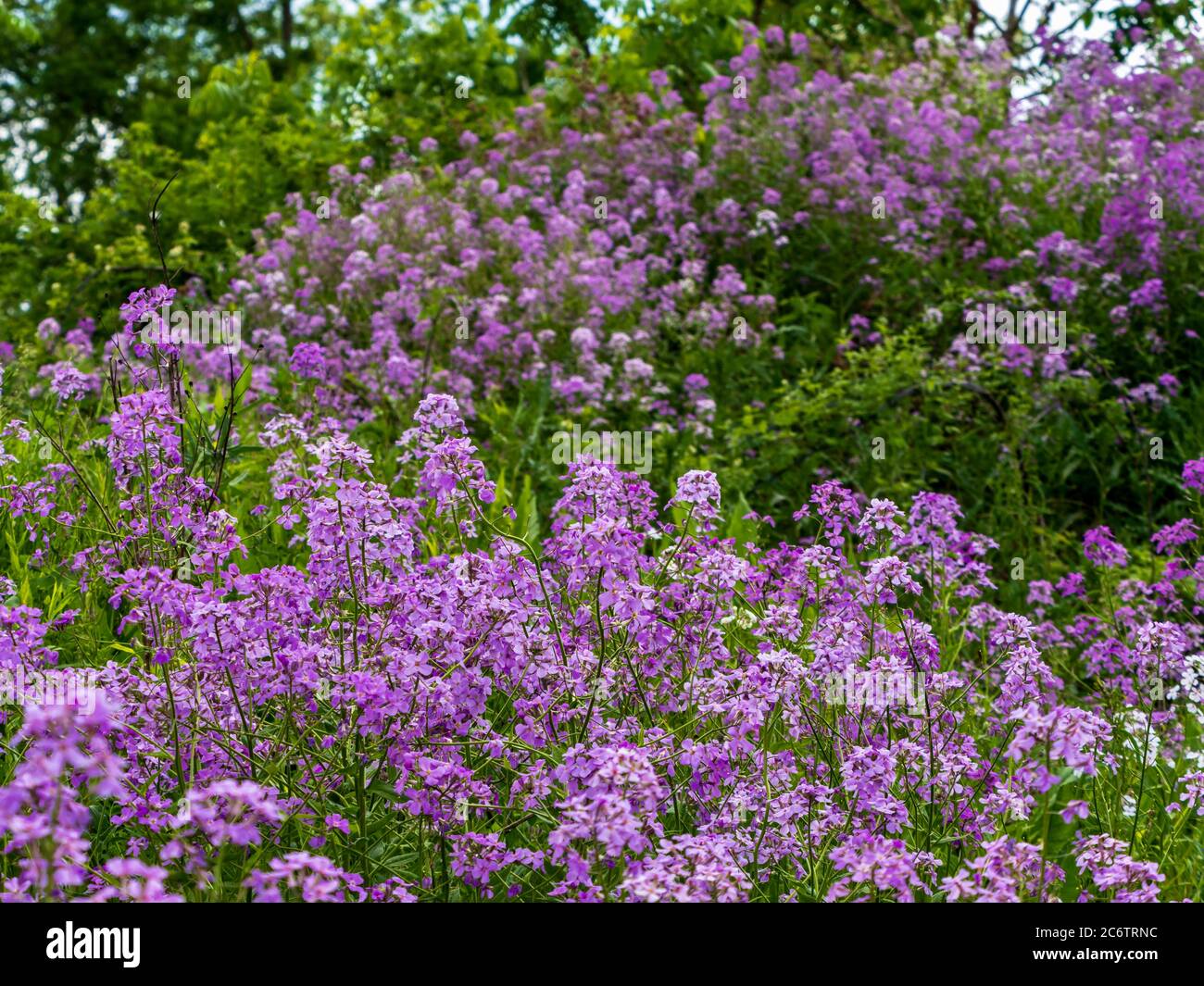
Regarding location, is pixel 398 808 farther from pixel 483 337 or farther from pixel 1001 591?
pixel 483 337

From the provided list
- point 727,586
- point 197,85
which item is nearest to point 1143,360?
point 727,586

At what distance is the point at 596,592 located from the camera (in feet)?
9.12

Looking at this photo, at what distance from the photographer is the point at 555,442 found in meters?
6.11

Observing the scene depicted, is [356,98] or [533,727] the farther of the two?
[356,98]

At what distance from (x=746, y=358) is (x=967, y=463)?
4.57 feet

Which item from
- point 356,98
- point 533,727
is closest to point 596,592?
point 533,727

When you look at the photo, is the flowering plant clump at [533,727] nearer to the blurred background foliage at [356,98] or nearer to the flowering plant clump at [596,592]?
the flowering plant clump at [596,592]

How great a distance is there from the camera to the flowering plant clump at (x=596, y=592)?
252 cm

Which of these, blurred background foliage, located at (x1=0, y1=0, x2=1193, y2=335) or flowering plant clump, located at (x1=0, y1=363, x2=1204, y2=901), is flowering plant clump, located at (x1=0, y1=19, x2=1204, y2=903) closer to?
flowering plant clump, located at (x1=0, y1=363, x2=1204, y2=901)

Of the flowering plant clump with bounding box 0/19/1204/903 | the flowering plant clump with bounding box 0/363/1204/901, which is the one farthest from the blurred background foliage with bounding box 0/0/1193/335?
the flowering plant clump with bounding box 0/363/1204/901

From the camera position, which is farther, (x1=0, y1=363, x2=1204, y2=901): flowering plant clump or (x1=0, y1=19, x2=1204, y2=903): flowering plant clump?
(x1=0, y1=19, x2=1204, y2=903): flowering plant clump

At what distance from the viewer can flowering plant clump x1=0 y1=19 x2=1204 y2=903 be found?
2.52 m

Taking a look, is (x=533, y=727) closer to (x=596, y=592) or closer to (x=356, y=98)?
(x=596, y=592)
